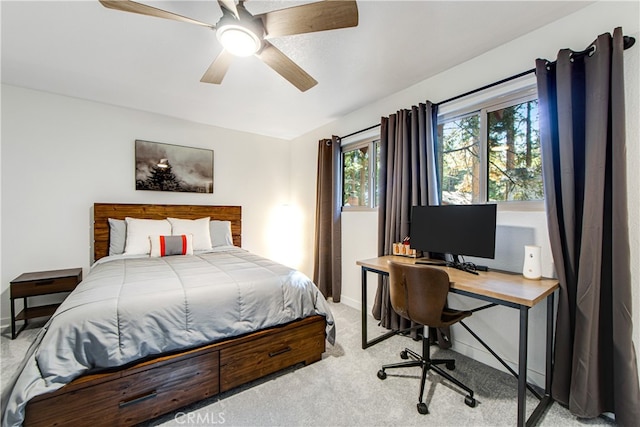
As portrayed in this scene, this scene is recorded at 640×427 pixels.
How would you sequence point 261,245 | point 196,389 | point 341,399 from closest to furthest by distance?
point 196,389, point 341,399, point 261,245

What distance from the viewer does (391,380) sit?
6.30 ft

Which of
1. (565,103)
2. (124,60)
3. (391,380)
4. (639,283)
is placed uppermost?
(124,60)

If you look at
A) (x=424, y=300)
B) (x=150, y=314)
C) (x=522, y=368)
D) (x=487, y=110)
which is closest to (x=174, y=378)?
(x=150, y=314)

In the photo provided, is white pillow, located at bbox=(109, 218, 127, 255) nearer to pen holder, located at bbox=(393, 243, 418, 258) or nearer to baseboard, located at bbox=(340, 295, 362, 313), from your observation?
baseboard, located at bbox=(340, 295, 362, 313)

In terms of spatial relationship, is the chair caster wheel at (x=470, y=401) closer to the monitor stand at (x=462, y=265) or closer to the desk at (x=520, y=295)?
the desk at (x=520, y=295)

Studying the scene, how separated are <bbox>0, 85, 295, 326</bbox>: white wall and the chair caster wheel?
3.72m

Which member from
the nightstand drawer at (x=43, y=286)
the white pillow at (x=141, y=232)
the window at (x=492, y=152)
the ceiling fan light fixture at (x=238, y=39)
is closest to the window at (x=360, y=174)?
the window at (x=492, y=152)

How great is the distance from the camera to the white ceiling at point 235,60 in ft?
5.66

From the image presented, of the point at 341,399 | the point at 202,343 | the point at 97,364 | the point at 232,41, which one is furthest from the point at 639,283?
the point at 97,364

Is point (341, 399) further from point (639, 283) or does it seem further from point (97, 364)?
point (639, 283)

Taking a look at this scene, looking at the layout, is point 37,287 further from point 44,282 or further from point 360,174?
point 360,174

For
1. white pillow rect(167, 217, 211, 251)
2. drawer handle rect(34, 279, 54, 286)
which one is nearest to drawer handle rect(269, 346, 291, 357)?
white pillow rect(167, 217, 211, 251)

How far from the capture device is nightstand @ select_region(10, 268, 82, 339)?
2447 millimetres

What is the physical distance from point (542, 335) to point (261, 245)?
3.59 m
